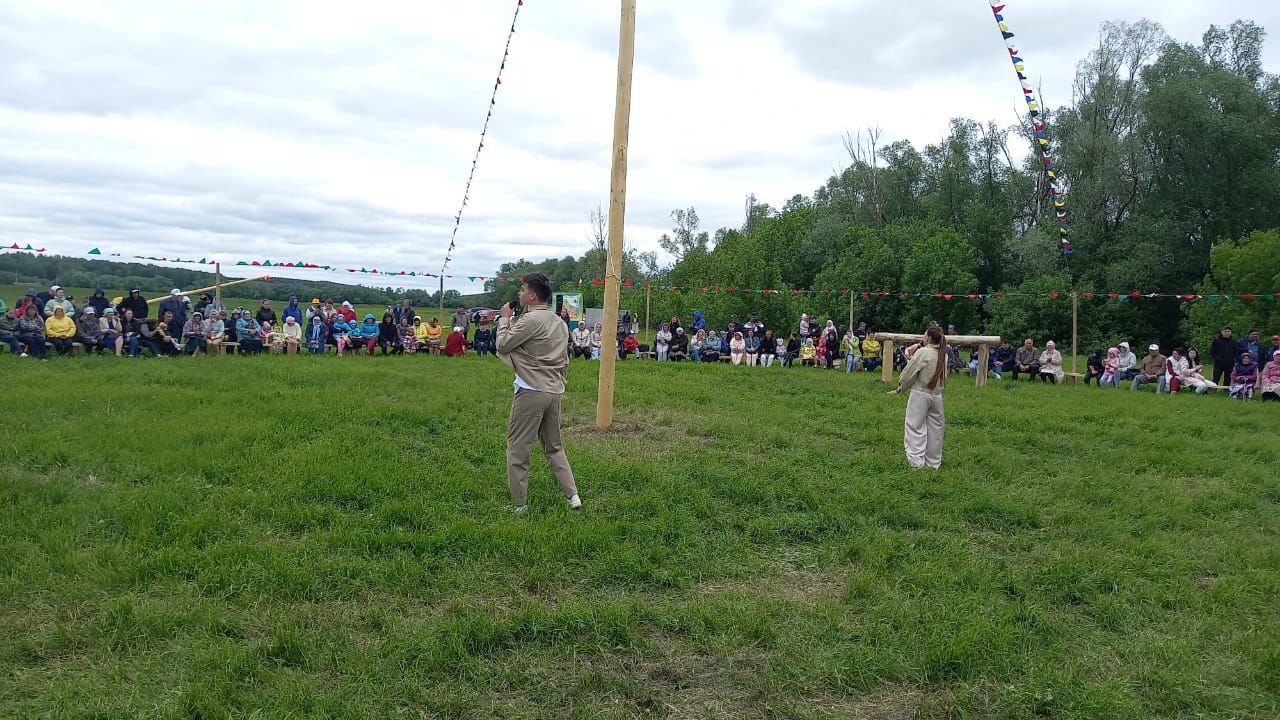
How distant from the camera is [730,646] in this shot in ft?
14.5

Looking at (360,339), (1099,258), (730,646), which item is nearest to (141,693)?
(730,646)

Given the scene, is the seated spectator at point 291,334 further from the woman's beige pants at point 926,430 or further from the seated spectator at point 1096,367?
the seated spectator at point 1096,367

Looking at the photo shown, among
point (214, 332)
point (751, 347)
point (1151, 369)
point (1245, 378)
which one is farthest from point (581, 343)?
point (1245, 378)

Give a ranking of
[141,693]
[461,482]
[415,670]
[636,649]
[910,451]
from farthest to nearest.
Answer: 1. [910,451]
2. [461,482]
3. [636,649]
4. [415,670]
5. [141,693]

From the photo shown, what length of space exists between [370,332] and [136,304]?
15.1 feet

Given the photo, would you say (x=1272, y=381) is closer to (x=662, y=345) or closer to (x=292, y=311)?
(x=662, y=345)

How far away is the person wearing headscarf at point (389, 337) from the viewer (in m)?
19.5

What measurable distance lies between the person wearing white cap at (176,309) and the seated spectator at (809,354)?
13611 mm

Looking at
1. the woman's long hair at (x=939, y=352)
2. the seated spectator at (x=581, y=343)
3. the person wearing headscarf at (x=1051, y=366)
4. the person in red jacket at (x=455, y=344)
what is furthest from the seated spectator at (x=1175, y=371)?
the person in red jacket at (x=455, y=344)

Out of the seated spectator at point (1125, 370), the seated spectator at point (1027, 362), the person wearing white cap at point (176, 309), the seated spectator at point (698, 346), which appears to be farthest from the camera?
the seated spectator at point (698, 346)

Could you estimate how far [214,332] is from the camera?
56.9 feet

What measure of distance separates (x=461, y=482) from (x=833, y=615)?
354 cm

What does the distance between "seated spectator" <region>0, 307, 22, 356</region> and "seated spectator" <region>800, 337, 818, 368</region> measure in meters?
16.0

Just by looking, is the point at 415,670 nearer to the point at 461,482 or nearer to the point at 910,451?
the point at 461,482
